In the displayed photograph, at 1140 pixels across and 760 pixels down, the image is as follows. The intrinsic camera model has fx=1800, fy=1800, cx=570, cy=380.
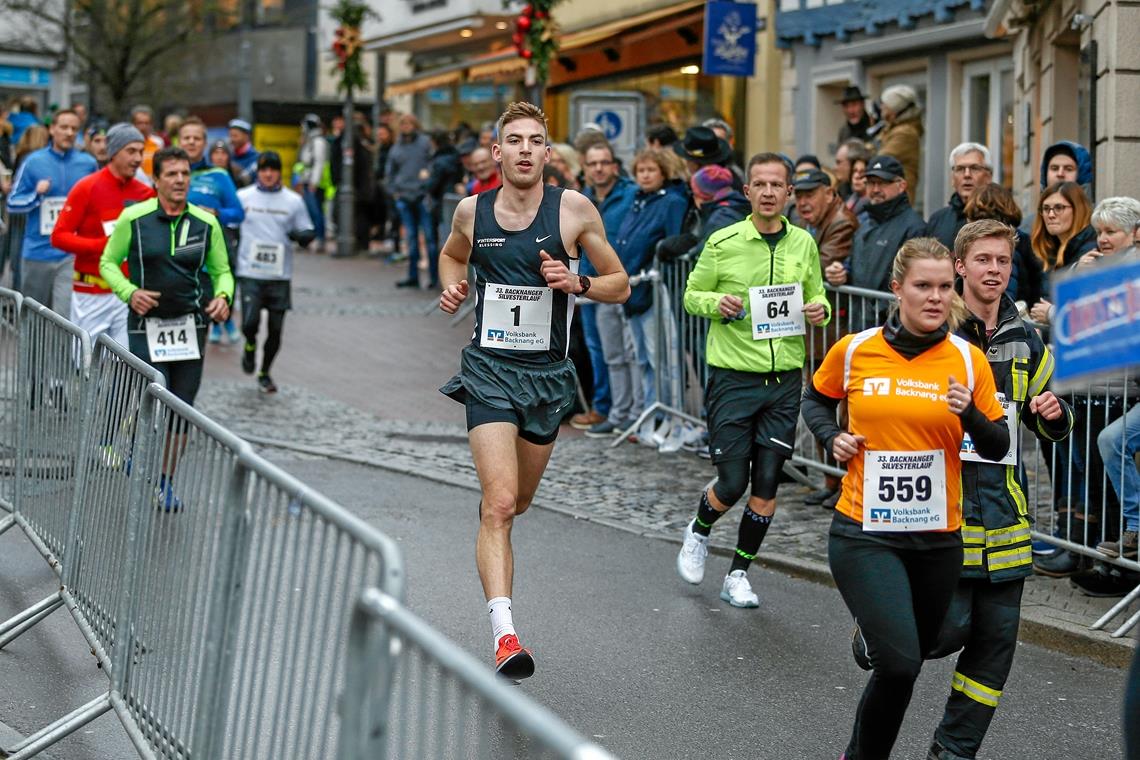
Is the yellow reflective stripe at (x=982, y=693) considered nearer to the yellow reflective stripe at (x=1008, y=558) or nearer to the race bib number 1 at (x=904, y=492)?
the yellow reflective stripe at (x=1008, y=558)

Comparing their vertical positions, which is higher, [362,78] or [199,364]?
[362,78]

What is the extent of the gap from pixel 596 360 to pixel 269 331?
3057mm

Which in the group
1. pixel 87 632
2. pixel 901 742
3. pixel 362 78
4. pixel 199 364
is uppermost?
pixel 362 78

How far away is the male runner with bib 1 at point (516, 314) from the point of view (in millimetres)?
6531

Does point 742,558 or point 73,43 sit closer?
point 742,558

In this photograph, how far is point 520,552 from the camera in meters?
8.95

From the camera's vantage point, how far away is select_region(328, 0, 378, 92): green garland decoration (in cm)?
2791

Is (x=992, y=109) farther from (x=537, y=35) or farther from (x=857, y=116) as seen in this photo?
(x=537, y=35)

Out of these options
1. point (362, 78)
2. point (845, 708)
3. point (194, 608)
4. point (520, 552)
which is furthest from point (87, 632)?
point (362, 78)

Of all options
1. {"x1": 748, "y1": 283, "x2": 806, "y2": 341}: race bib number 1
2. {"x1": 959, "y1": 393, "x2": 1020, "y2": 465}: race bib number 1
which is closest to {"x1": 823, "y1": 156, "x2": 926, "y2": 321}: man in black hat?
{"x1": 748, "y1": 283, "x2": 806, "y2": 341}: race bib number 1

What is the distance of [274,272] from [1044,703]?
934cm

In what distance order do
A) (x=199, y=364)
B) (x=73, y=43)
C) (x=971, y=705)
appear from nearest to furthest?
(x=971, y=705)
(x=199, y=364)
(x=73, y=43)

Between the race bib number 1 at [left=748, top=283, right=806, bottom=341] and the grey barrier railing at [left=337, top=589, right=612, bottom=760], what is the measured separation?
4.73 m

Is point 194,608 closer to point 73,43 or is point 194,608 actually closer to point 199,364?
point 199,364
